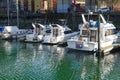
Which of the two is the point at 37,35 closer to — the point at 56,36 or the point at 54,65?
the point at 56,36

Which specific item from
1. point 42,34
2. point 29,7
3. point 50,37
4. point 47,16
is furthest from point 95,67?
point 29,7

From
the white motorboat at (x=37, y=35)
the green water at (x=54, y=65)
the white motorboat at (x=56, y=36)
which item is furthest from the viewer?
the white motorboat at (x=37, y=35)

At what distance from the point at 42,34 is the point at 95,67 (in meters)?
16.4

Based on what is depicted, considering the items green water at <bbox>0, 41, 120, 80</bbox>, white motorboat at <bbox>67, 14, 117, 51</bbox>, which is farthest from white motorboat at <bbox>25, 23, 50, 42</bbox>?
white motorboat at <bbox>67, 14, 117, 51</bbox>

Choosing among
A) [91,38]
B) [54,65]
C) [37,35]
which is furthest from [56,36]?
[54,65]

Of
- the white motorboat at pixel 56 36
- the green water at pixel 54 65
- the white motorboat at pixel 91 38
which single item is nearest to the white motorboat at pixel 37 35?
the white motorboat at pixel 56 36

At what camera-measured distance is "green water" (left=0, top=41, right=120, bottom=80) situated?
25.8 m

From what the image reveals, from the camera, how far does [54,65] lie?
29.6 m

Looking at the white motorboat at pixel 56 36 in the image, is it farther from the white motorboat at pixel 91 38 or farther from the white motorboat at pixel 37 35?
the white motorboat at pixel 91 38

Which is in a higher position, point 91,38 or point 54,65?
point 91,38

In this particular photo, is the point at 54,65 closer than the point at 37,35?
Yes

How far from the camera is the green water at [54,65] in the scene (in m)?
25.8

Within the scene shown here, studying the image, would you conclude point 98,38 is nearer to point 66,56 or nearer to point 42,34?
point 66,56

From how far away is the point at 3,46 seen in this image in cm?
4141
